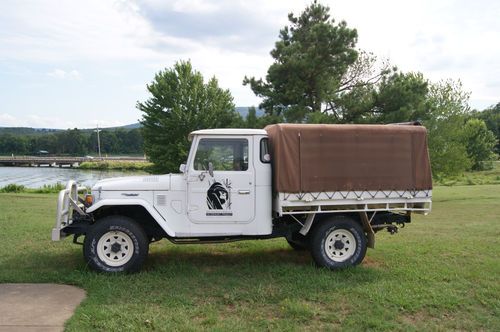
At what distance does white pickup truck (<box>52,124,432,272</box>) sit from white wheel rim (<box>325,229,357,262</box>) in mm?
16

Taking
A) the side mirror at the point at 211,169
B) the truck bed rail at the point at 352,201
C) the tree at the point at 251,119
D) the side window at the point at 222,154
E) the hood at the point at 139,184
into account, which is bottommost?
the truck bed rail at the point at 352,201

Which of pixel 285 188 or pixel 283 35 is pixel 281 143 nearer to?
pixel 285 188

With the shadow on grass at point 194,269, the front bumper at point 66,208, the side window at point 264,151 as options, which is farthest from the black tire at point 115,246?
the side window at point 264,151

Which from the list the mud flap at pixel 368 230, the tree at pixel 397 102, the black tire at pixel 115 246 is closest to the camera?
the black tire at pixel 115 246

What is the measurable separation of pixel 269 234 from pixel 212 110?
1155 inches

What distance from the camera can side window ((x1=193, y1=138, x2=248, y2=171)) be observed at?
6.96 meters

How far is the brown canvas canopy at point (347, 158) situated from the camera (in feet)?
22.7

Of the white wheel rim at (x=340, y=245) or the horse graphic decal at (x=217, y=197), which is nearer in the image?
the horse graphic decal at (x=217, y=197)

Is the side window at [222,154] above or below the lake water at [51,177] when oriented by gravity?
above

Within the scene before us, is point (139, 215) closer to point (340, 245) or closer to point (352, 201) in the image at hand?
point (340, 245)

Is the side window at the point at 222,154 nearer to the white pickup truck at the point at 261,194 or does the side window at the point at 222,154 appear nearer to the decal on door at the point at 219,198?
the white pickup truck at the point at 261,194

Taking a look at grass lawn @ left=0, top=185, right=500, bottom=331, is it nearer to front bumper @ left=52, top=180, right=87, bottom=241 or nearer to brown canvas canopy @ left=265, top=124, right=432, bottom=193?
front bumper @ left=52, top=180, right=87, bottom=241

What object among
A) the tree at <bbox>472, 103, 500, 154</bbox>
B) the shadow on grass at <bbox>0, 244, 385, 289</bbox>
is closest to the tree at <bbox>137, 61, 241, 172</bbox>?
the shadow on grass at <bbox>0, 244, 385, 289</bbox>

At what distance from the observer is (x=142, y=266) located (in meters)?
7.11
